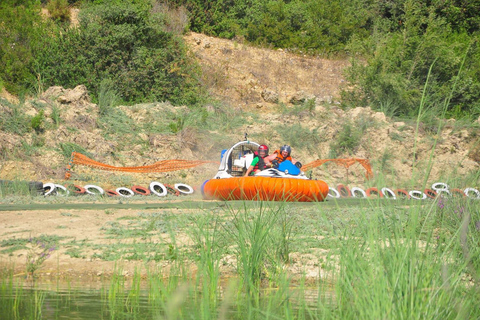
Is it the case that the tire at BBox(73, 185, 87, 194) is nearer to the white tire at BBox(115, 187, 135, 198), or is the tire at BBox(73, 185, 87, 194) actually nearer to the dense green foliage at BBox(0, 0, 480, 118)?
the white tire at BBox(115, 187, 135, 198)

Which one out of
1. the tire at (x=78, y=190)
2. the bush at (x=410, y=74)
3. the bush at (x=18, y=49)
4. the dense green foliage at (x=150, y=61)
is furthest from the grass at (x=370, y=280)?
the bush at (x=18, y=49)

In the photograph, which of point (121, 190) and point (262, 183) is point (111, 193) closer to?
point (121, 190)

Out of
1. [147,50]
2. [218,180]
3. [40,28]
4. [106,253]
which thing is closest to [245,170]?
[218,180]

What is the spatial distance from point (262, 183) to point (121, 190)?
411 centimetres

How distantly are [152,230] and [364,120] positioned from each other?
16.1 metres

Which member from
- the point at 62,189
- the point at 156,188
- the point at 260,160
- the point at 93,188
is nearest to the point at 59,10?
the point at 156,188

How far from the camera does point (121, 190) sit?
15.2 m

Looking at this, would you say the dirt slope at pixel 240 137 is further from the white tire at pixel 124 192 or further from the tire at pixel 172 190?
A: the tire at pixel 172 190

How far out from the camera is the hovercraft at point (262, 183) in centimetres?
1274

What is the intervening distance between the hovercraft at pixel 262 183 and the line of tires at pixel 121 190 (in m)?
1.03

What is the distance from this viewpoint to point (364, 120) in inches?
894

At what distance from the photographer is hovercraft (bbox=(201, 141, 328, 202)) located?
12742mm

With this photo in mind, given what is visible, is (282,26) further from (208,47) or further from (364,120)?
(364,120)

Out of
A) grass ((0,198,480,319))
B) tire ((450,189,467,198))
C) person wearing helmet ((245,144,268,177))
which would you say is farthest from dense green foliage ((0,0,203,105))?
grass ((0,198,480,319))
